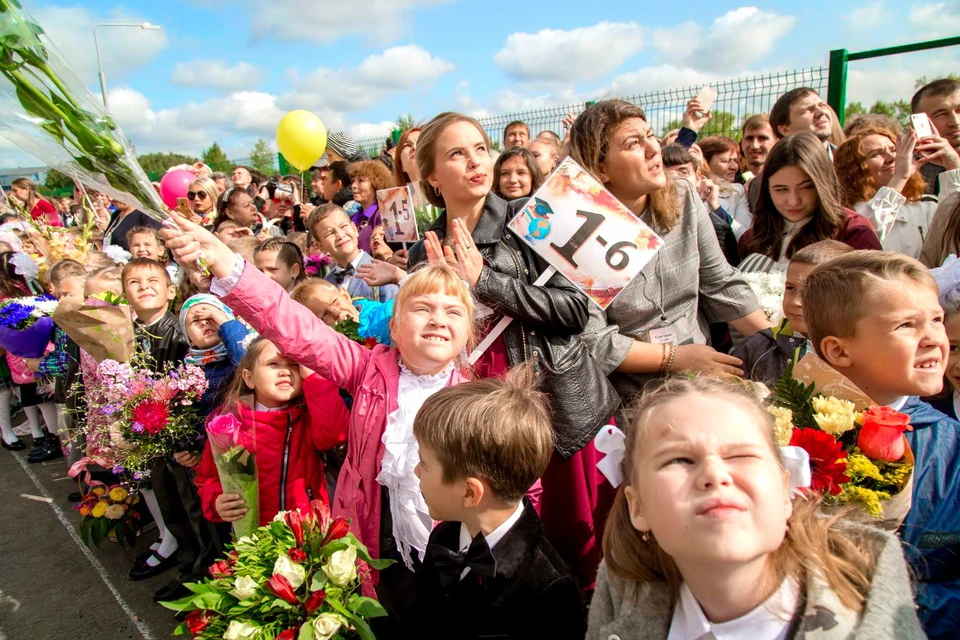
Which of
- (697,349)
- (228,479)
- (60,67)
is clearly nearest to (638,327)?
(697,349)

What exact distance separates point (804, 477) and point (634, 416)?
14.3 inches

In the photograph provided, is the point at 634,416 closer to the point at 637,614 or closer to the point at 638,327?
the point at 637,614

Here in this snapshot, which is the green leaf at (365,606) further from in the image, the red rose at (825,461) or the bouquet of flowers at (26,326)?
the bouquet of flowers at (26,326)

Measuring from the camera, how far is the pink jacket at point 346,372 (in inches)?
79.4

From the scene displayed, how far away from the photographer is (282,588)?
1396 mm

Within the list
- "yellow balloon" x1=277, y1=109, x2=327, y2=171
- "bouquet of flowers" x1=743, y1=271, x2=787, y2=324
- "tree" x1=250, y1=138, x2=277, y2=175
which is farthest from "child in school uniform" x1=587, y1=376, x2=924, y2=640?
"tree" x1=250, y1=138, x2=277, y2=175

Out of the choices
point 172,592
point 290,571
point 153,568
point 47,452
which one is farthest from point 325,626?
point 47,452

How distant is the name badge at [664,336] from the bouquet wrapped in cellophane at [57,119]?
6.34 ft

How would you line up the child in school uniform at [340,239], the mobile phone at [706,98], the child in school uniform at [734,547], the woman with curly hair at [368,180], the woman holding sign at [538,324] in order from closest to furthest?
1. the child in school uniform at [734,547]
2. the woman holding sign at [538,324]
3. the child in school uniform at [340,239]
4. the mobile phone at [706,98]
5. the woman with curly hair at [368,180]

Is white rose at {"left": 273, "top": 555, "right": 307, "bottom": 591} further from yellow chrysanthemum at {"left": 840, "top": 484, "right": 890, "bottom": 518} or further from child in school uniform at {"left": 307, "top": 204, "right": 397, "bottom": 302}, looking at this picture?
child in school uniform at {"left": 307, "top": 204, "right": 397, "bottom": 302}

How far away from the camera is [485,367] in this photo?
2.37m

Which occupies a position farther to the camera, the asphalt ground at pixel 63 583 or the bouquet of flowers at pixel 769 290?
the asphalt ground at pixel 63 583

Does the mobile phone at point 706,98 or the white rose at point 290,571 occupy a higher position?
the mobile phone at point 706,98

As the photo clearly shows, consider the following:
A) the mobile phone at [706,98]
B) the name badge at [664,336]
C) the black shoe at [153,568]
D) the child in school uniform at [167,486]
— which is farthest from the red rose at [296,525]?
the mobile phone at [706,98]
